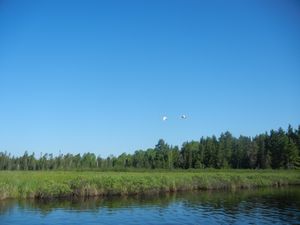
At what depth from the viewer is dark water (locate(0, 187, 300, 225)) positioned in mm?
30719

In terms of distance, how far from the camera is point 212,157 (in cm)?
11981

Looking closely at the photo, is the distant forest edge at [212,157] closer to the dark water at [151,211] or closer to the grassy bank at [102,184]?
the grassy bank at [102,184]

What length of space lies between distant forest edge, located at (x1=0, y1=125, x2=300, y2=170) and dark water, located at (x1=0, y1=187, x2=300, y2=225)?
59.9 m

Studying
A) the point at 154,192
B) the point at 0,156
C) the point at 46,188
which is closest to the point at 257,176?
the point at 154,192

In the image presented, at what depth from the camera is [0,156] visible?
5497 inches

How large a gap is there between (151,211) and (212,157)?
86.3 meters

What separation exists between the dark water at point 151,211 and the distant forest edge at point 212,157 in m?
59.9

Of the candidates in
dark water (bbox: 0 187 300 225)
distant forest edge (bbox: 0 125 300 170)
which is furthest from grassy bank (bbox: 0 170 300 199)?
distant forest edge (bbox: 0 125 300 170)

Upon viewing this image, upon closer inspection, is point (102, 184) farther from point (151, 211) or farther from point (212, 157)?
point (212, 157)

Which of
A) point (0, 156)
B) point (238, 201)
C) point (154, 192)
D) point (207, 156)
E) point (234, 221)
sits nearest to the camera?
point (234, 221)

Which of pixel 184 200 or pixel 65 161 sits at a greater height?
pixel 65 161

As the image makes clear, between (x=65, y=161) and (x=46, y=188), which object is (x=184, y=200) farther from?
(x=65, y=161)

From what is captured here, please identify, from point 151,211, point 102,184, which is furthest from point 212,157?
point 151,211

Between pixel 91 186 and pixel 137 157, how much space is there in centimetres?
10078
